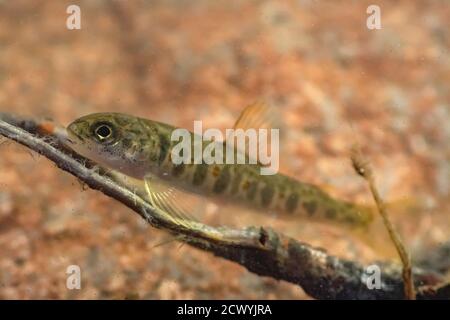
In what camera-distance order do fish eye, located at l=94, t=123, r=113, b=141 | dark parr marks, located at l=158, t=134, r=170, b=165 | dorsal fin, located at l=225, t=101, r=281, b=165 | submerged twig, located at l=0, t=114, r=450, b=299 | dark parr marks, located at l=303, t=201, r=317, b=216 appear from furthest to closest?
dark parr marks, located at l=303, t=201, r=317, b=216 < dorsal fin, located at l=225, t=101, r=281, b=165 < dark parr marks, located at l=158, t=134, r=170, b=165 < fish eye, located at l=94, t=123, r=113, b=141 < submerged twig, located at l=0, t=114, r=450, b=299

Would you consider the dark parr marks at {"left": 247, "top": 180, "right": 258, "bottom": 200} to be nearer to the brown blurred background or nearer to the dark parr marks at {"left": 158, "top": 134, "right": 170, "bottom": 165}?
the brown blurred background

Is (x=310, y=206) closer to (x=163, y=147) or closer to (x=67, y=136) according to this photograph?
(x=163, y=147)

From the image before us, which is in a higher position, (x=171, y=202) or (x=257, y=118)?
(x=257, y=118)

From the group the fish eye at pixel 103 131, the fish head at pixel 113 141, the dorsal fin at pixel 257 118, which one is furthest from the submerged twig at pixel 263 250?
the dorsal fin at pixel 257 118

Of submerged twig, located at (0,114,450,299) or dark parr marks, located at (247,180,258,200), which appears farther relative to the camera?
dark parr marks, located at (247,180,258,200)

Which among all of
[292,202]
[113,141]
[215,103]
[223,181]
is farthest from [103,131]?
[215,103]

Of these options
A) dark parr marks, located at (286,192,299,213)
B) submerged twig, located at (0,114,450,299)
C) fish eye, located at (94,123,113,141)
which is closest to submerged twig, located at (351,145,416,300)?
submerged twig, located at (0,114,450,299)
